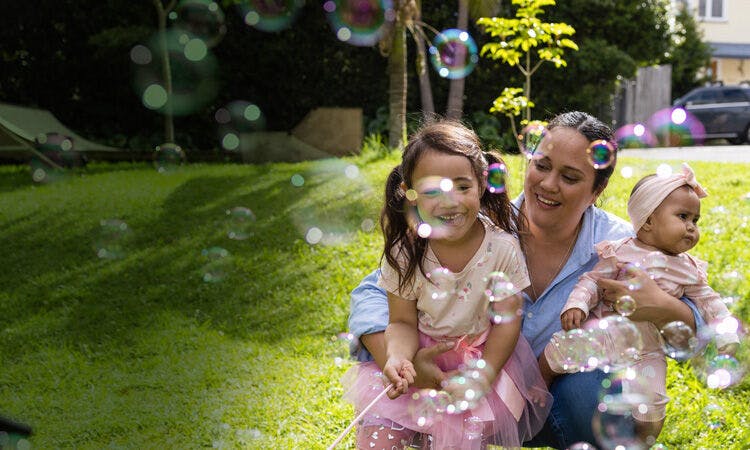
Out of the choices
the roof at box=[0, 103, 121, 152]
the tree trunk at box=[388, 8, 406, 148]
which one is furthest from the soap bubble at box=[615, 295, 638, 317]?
the roof at box=[0, 103, 121, 152]

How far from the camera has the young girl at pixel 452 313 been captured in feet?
7.64

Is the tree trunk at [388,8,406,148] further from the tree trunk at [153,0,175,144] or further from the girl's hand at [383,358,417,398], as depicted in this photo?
the girl's hand at [383,358,417,398]

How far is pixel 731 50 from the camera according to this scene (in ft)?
87.7

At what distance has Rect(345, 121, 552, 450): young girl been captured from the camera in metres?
2.33

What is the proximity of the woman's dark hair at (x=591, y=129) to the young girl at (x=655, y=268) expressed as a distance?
0.42 ft

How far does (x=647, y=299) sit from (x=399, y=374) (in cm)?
74

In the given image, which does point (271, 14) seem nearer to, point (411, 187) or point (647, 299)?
point (411, 187)

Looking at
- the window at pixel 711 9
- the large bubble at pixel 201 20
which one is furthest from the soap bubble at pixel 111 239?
the window at pixel 711 9

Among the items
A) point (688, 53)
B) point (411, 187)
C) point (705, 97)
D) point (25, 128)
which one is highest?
point (411, 187)

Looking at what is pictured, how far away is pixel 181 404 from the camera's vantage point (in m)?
4.28

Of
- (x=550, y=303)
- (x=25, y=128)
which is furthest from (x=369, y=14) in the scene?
(x=550, y=303)

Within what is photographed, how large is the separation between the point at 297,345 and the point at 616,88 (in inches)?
424

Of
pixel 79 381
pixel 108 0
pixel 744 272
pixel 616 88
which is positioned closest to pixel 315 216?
pixel 79 381

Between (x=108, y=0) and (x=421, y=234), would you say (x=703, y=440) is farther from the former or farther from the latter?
(x=108, y=0)
